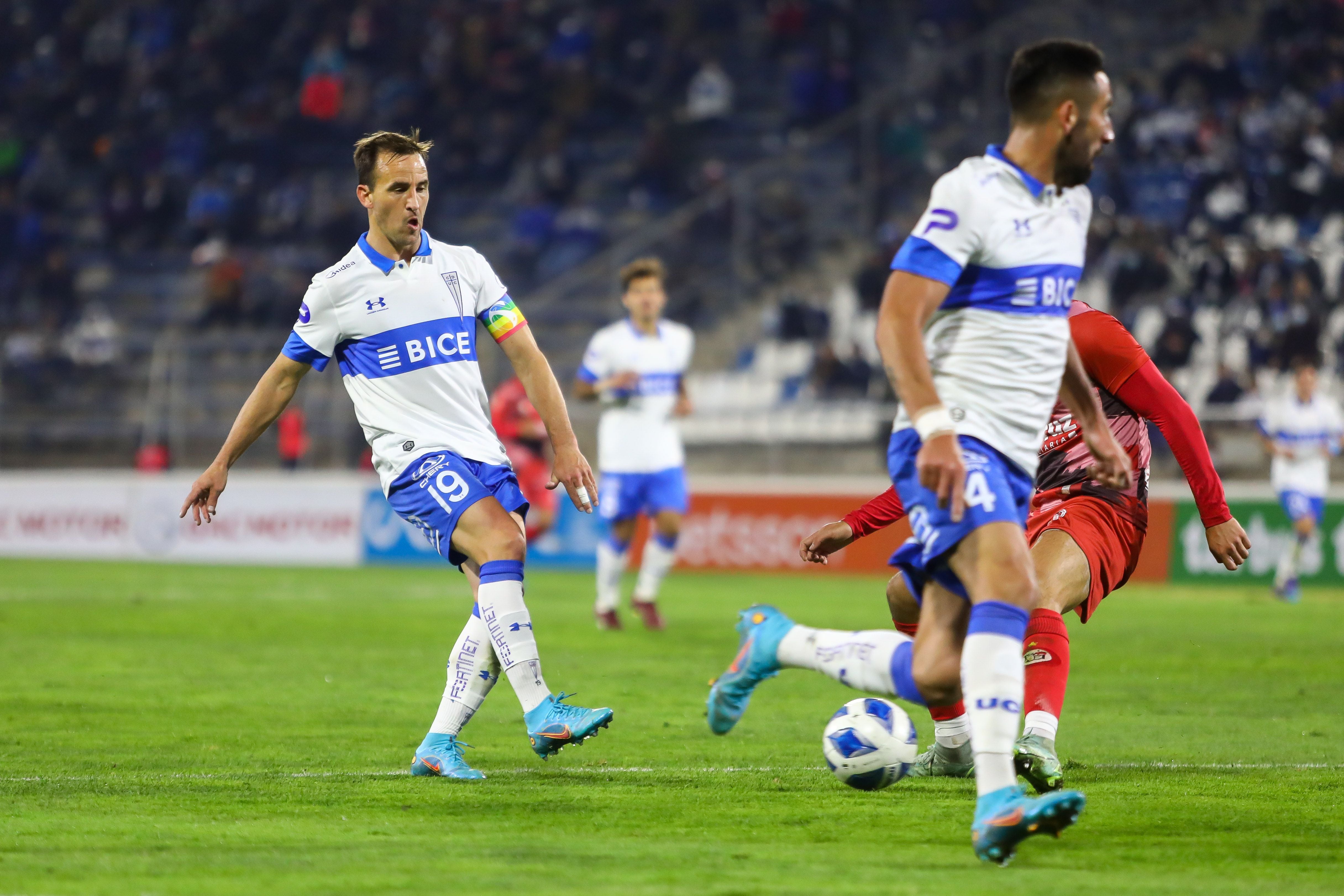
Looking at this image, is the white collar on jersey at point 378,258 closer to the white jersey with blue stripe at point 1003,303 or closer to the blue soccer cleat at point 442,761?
the blue soccer cleat at point 442,761

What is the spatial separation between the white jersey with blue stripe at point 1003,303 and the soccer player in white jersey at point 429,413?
1756 millimetres

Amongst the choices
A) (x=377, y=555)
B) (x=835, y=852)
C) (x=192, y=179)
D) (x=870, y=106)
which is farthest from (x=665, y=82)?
(x=835, y=852)

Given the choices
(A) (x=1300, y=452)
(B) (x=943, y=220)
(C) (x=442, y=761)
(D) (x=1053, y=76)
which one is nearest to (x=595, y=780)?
(C) (x=442, y=761)

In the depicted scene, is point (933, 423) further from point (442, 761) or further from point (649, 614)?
point (649, 614)

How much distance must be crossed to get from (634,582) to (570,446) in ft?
41.1

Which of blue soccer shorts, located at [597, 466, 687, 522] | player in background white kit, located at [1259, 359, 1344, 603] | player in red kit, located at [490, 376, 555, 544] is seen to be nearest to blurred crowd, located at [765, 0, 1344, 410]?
player in background white kit, located at [1259, 359, 1344, 603]

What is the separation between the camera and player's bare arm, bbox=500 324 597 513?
619 cm

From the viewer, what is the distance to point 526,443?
748 inches

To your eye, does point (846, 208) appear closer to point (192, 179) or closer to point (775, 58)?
point (775, 58)

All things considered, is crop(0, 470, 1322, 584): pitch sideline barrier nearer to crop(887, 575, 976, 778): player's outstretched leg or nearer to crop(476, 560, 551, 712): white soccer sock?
crop(887, 575, 976, 778): player's outstretched leg

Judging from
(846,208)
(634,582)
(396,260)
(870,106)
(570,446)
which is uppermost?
(870,106)

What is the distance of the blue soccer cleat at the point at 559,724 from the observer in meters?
5.86

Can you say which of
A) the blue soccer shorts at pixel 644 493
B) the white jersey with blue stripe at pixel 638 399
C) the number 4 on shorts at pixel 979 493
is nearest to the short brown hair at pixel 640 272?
the white jersey with blue stripe at pixel 638 399

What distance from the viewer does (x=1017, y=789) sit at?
177 inches
